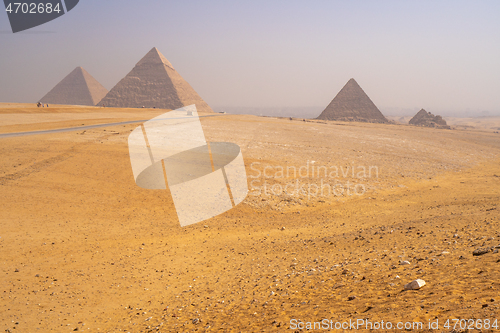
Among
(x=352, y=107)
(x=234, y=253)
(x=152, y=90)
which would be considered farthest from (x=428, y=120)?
(x=234, y=253)

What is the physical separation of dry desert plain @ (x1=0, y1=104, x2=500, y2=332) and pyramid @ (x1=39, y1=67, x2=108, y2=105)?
93.7 metres

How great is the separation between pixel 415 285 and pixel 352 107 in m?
75.8

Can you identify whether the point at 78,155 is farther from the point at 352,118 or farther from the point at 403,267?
the point at 352,118

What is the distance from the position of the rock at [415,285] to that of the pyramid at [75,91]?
A: 106654 millimetres

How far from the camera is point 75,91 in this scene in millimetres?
96250

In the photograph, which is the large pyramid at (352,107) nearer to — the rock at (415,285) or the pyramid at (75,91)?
the rock at (415,285)

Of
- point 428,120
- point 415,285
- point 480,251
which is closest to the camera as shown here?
point 415,285

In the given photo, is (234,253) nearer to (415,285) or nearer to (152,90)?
(415,285)

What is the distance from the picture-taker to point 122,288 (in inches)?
223

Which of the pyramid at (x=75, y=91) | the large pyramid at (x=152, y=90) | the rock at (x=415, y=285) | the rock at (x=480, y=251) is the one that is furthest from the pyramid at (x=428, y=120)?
the pyramid at (x=75, y=91)

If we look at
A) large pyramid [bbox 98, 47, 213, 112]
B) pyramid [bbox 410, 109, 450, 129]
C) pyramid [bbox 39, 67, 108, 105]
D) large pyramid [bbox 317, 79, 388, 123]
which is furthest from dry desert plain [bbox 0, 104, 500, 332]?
pyramid [bbox 39, 67, 108, 105]

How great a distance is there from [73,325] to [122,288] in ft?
3.82

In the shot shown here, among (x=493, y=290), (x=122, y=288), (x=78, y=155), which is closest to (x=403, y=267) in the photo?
(x=493, y=290)

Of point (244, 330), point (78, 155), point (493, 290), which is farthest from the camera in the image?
point (78, 155)
